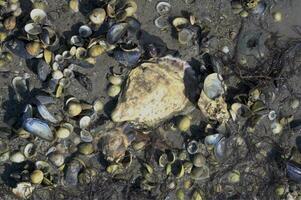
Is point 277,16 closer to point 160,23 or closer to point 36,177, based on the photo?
point 160,23

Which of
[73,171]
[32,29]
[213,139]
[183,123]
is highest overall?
[32,29]

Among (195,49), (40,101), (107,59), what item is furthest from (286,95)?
(40,101)

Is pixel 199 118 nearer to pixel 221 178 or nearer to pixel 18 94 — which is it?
pixel 221 178

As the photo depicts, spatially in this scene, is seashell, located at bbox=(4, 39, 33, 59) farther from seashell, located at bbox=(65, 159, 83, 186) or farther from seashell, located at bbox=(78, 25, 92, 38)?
seashell, located at bbox=(65, 159, 83, 186)

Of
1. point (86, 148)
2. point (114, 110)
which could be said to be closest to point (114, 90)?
point (114, 110)

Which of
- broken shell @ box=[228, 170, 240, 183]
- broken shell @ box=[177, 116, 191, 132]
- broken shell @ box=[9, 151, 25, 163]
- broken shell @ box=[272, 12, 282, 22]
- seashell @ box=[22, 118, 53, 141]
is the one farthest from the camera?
broken shell @ box=[272, 12, 282, 22]

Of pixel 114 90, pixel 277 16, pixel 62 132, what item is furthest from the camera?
pixel 277 16

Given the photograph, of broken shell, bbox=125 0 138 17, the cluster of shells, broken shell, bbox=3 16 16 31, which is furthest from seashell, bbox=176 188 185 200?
broken shell, bbox=3 16 16 31
